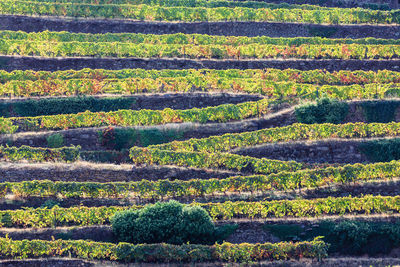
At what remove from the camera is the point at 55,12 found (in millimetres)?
59625

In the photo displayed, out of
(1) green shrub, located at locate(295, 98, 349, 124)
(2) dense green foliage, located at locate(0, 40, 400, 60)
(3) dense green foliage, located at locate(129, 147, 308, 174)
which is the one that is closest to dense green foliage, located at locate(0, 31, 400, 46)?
(2) dense green foliage, located at locate(0, 40, 400, 60)

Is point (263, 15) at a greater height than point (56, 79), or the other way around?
point (263, 15)

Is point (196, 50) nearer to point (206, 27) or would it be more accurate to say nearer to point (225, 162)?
point (206, 27)

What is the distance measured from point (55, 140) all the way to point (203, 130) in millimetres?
8983

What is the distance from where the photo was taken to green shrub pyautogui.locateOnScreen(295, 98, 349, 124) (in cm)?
4766

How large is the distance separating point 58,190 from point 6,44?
16389 mm

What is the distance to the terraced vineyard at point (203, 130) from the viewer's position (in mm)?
39375

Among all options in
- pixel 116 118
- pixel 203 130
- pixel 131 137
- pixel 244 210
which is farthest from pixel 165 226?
pixel 116 118

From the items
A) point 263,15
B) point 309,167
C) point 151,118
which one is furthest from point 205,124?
point 263,15

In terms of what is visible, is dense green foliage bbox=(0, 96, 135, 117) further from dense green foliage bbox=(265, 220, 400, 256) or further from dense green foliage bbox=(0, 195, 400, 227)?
dense green foliage bbox=(265, 220, 400, 256)

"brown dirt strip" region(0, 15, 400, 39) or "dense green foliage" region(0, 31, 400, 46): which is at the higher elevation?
"brown dirt strip" region(0, 15, 400, 39)

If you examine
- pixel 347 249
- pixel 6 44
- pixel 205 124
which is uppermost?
pixel 6 44

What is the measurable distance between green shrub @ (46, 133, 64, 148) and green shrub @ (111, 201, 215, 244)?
30.0 feet

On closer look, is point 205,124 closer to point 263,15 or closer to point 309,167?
point 309,167
